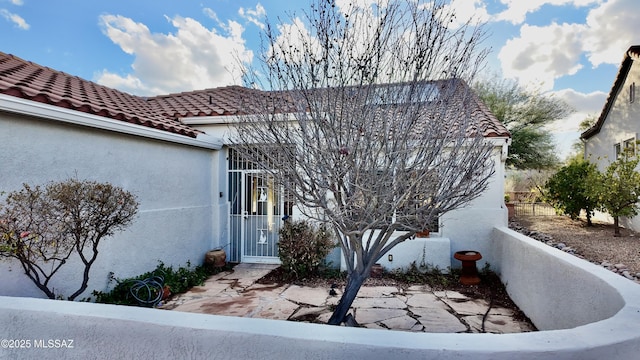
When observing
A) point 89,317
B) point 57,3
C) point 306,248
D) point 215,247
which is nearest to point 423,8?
point 89,317

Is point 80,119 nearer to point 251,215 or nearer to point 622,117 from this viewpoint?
point 251,215

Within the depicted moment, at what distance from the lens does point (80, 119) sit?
20.9 feet

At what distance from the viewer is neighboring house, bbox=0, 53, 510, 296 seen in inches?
225

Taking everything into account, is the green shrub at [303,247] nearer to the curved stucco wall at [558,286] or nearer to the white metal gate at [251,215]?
the white metal gate at [251,215]

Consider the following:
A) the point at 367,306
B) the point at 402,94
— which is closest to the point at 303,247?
the point at 367,306

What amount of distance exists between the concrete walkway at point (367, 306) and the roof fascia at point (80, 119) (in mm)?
4292

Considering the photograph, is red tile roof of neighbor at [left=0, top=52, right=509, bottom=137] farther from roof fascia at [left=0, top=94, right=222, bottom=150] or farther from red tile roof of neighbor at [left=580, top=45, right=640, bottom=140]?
red tile roof of neighbor at [left=580, top=45, right=640, bottom=140]

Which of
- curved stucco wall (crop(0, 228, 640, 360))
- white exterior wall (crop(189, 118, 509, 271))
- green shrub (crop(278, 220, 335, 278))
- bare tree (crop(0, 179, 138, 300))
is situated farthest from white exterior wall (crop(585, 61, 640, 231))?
bare tree (crop(0, 179, 138, 300))

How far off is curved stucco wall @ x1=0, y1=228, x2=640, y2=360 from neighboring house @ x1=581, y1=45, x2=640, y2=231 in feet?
44.4

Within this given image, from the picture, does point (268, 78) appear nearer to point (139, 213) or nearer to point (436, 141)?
point (436, 141)

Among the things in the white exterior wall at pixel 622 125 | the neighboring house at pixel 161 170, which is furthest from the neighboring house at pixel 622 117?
the neighboring house at pixel 161 170

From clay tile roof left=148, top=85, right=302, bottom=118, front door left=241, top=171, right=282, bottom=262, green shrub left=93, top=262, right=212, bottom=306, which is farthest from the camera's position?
front door left=241, top=171, right=282, bottom=262

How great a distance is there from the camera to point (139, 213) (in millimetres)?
7887

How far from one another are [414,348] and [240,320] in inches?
67.3
